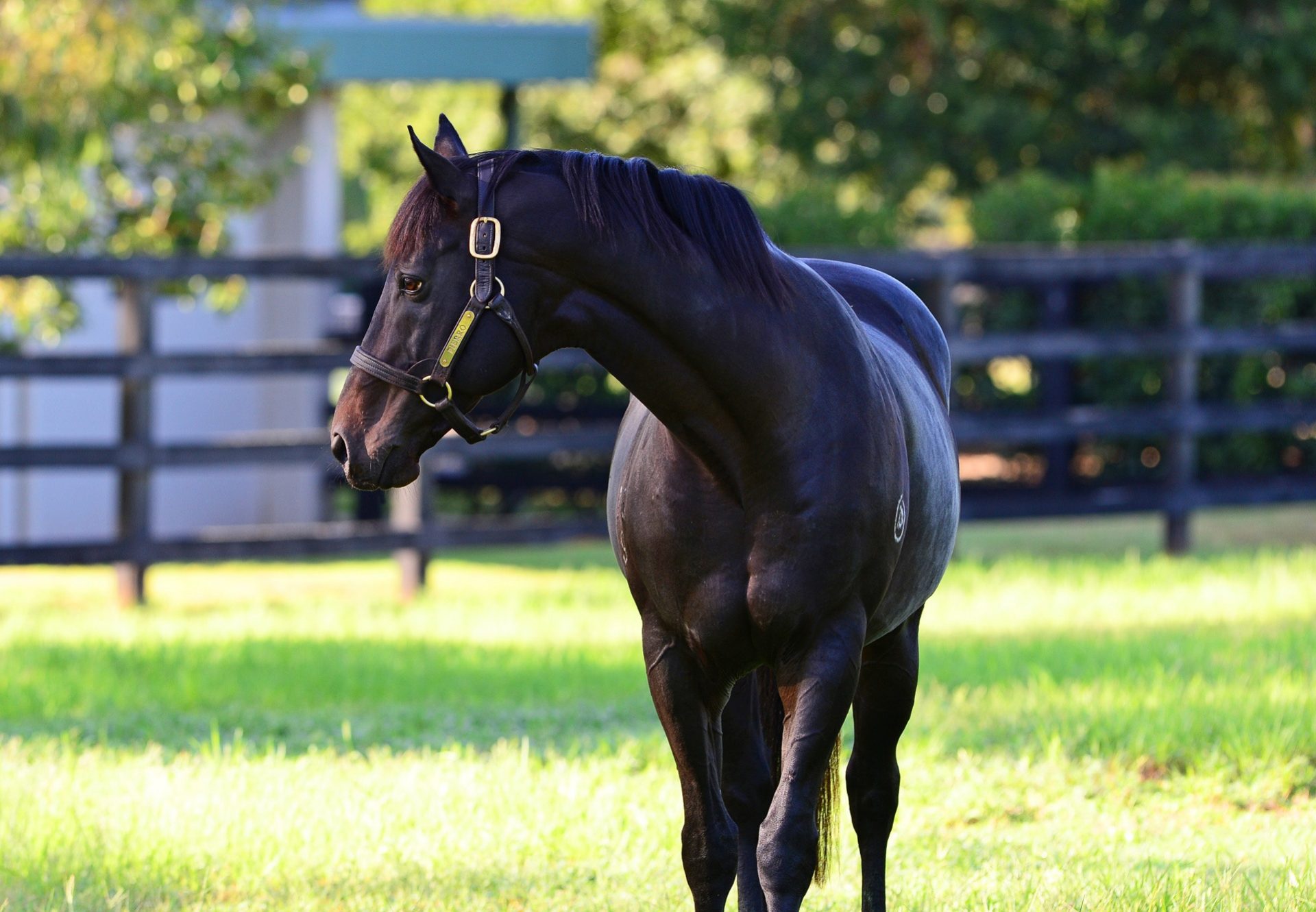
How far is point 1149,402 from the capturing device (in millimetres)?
11375

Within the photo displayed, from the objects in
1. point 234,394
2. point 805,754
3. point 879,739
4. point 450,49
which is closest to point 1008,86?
point 450,49

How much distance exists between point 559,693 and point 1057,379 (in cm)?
561

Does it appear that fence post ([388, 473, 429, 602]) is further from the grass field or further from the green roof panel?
the green roof panel

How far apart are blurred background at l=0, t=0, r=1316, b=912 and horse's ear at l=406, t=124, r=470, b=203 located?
1857 millimetres

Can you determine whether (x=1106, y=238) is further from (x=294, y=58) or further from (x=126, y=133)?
(x=126, y=133)

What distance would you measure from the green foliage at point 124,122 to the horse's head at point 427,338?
6036 mm

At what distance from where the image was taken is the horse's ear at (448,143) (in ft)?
10.1

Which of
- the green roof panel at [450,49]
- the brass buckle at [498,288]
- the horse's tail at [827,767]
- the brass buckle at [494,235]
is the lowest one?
the horse's tail at [827,767]

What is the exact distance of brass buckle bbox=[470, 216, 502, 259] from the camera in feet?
9.62

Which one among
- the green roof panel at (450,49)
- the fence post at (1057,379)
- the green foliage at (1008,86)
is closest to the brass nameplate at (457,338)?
the fence post at (1057,379)

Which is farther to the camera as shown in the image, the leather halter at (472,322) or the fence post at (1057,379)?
the fence post at (1057,379)

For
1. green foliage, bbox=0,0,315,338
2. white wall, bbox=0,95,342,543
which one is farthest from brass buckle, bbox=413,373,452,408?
white wall, bbox=0,95,342,543

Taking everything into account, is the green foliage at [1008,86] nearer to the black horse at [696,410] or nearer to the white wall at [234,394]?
the white wall at [234,394]

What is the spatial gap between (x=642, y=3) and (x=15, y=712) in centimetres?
1470
